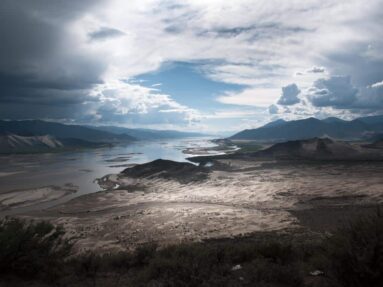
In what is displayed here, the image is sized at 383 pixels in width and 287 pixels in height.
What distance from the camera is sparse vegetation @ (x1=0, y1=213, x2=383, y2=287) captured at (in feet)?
24.0

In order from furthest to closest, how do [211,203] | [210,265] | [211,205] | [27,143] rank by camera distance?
[27,143] → [211,203] → [211,205] → [210,265]

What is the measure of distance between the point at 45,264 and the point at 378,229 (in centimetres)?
898

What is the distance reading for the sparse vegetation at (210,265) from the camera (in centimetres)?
731

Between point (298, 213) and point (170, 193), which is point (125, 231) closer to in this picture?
point (298, 213)

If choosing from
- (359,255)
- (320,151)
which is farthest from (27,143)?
(359,255)

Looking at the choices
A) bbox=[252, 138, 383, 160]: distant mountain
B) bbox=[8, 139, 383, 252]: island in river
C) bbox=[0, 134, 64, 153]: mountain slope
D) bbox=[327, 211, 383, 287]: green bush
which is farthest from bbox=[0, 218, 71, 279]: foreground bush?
bbox=[0, 134, 64, 153]: mountain slope

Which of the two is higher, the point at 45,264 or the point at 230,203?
the point at 45,264

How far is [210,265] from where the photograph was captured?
387 inches

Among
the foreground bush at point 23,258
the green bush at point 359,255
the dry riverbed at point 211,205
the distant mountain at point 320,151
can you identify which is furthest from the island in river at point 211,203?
the distant mountain at point 320,151

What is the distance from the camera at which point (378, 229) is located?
24.6 feet

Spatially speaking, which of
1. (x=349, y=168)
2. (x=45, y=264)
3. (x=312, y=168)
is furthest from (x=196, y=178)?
(x=45, y=264)

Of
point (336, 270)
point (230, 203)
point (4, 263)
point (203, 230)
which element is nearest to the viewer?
point (336, 270)

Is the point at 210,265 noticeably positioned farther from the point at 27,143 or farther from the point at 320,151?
the point at 27,143

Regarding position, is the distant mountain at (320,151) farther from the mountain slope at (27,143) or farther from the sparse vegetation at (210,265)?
the mountain slope at (27,143)
